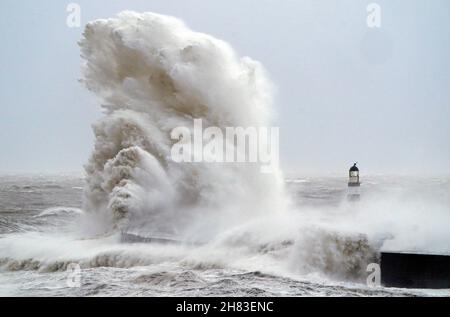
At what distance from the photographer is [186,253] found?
22.7 ft

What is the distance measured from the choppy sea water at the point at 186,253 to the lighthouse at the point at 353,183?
0.21 m

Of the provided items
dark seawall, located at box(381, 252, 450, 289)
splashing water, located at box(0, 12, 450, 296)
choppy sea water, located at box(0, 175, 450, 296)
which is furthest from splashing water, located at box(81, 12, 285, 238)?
dark seawall, located at box(381, 252, 450, 289)

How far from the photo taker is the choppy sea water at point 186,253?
230 inches

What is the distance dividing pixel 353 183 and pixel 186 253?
98.9 inches

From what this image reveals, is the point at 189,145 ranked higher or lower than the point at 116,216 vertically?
higher

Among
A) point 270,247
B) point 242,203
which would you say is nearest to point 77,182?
point 242,203

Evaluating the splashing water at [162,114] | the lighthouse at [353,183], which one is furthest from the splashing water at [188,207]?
the lighthouse at [353,183]

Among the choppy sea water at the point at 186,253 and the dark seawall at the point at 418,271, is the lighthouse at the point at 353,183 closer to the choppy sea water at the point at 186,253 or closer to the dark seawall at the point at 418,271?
the choppy sea water at the point at 186,253

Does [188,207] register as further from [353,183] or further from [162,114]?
[353,183]

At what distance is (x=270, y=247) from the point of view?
269 inches
